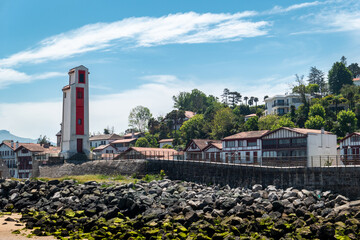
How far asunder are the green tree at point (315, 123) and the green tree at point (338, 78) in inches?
1670

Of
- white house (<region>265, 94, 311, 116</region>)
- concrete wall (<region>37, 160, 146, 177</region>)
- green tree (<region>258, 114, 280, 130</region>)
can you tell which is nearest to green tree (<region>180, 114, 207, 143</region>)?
green tree (<region>258, 114, 280, 130</region>)

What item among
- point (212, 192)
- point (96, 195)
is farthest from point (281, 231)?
point (96, 195)

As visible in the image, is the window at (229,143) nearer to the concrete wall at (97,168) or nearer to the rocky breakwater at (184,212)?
the concrete wall at (97,168)

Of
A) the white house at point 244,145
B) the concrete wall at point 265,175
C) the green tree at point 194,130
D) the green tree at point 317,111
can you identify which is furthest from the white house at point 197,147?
the concrete wall at point 265,175

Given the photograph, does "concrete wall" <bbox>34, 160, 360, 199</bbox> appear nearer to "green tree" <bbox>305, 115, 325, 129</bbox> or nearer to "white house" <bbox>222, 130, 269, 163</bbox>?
"white house" <bbox>222, 130, 269, 163</bbox>

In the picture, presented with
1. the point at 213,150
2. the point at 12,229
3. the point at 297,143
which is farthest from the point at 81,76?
the point at 12,229

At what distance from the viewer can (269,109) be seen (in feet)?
392

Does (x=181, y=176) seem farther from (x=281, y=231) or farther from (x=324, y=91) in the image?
(x=324, y=91)

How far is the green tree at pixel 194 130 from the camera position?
108750 millimetres

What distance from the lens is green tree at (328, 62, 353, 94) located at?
12862 centimetres

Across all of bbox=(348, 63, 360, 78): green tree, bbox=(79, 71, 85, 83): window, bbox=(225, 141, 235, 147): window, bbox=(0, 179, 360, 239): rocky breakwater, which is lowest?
bbox=(0, 179, 360, 239): rocky breakwater

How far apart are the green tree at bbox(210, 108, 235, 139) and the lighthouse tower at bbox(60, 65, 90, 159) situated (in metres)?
39.2

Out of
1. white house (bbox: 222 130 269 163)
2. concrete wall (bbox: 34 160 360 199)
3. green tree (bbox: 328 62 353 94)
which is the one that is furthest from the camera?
green tree (bbox: 328 62 353 94)

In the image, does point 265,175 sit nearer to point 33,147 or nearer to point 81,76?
point 81,76
